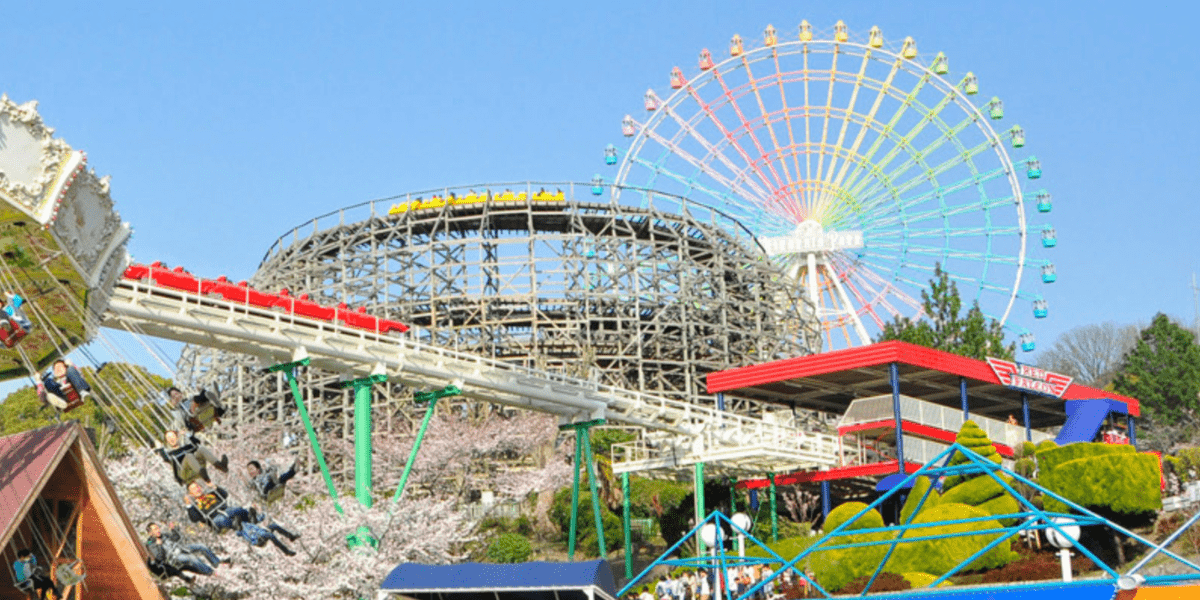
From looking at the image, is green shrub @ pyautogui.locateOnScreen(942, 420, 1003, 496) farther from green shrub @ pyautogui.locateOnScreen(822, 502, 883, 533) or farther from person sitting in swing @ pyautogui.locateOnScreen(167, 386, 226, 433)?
person sitting in swing @ pyautogui.locateOnScreen(167, 386, 226, 433)

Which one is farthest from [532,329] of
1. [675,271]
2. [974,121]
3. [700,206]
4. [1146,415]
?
[1146,415]

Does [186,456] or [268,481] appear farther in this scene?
[268,481]

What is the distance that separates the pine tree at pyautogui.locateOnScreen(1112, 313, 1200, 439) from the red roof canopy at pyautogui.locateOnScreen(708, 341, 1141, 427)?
47.8ft

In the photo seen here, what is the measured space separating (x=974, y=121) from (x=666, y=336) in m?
15.9

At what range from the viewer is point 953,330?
52344mm

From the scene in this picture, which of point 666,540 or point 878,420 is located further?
point 666,540

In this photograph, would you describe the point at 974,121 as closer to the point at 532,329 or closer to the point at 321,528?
the point at 532,329

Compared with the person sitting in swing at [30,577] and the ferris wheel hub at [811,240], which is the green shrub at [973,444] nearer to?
the person sitting in swing at [30,577]

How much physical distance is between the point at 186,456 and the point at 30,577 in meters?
2.53

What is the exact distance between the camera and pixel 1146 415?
56625mm

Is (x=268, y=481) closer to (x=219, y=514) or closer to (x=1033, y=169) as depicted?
(x=219, y=514)

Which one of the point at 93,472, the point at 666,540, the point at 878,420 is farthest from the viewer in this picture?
the point at 666,540

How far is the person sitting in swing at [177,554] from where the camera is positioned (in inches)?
779

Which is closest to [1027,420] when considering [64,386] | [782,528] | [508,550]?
[782,528]
